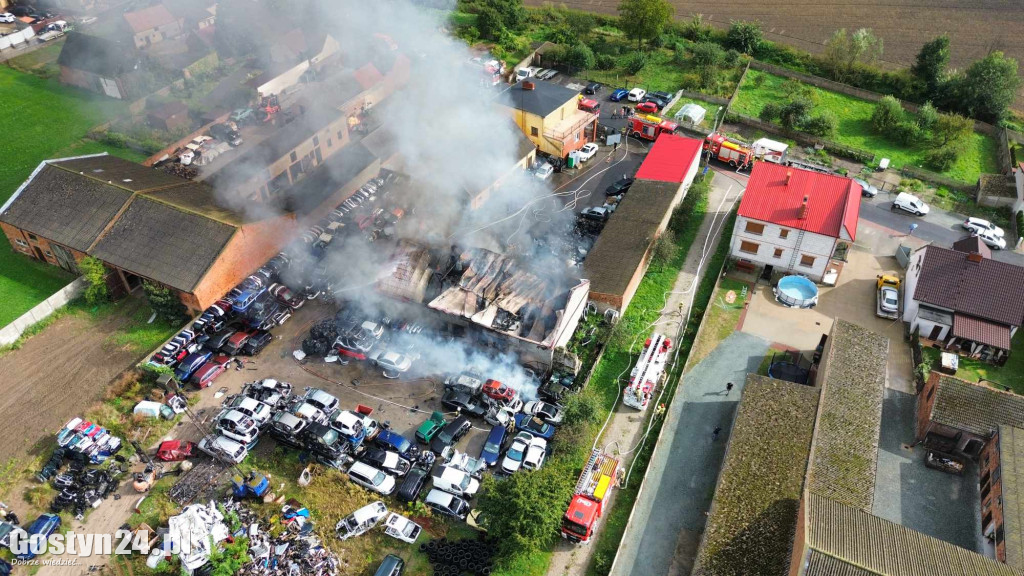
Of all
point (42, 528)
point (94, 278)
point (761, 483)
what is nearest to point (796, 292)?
point (761, 483)

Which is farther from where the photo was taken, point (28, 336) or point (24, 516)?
point (28, 336)

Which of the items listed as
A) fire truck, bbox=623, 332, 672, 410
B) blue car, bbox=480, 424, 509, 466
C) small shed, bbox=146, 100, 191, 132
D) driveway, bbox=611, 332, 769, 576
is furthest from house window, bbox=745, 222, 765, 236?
small shed, bbox=146, 100, 191, 132

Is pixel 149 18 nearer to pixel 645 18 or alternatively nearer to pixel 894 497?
pixel 645 18

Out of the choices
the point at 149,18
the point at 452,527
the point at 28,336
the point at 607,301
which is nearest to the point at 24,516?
the point at 28,336

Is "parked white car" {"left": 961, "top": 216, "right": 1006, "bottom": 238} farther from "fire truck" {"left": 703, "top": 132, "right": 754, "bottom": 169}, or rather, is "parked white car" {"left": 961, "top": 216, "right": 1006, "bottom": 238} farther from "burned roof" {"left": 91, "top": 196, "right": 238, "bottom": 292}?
"burned roof" {"left": 91, "top": 196, "right": 238, "bottom": 292}

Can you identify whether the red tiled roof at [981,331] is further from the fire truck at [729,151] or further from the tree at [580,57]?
the tree at [580,57]

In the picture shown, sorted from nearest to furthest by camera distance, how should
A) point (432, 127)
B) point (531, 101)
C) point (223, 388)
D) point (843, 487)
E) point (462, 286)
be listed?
1. point (843, 487)
2. point (223, 388)
3. point (462, 286)
4. point (432, 127)
5. point (531, 101)

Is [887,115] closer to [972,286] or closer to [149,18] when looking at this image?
[972,286]
